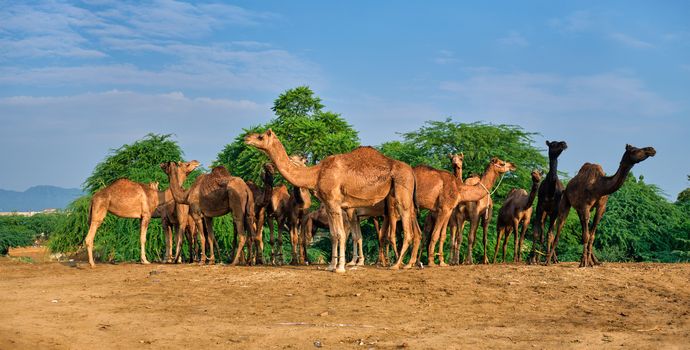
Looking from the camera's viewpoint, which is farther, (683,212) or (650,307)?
(683,212)

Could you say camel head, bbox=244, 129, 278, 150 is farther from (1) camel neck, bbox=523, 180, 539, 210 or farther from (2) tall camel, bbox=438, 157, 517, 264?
(1) camel neck, bbox=523, 180, 539, 210

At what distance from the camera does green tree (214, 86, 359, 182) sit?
137 ft

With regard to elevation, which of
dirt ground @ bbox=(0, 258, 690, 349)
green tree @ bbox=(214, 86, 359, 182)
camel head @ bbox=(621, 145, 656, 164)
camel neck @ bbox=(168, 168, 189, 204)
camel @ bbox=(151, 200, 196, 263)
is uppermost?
→ green tree @ bbox=(214, 86, 359, 182)

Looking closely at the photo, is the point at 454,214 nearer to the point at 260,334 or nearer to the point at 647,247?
the point at 260,334

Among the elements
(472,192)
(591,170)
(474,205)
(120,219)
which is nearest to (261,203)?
(472,192)

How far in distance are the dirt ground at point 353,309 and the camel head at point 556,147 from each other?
306cm

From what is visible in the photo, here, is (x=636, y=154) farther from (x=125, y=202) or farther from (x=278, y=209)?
(x=125, y=202)

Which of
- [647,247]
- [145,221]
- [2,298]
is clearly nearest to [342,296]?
[2,298]

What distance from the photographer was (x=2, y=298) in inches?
569

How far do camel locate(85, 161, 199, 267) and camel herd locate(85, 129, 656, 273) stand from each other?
3cm

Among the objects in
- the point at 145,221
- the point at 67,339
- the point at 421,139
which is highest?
the point at 421,139

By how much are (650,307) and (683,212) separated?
26.2 m

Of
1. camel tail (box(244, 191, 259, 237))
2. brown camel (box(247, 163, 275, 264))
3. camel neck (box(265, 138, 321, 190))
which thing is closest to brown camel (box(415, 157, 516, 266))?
camel neck (box(265, 138, 321, 190))

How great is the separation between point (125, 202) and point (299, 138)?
23263 millimetres
